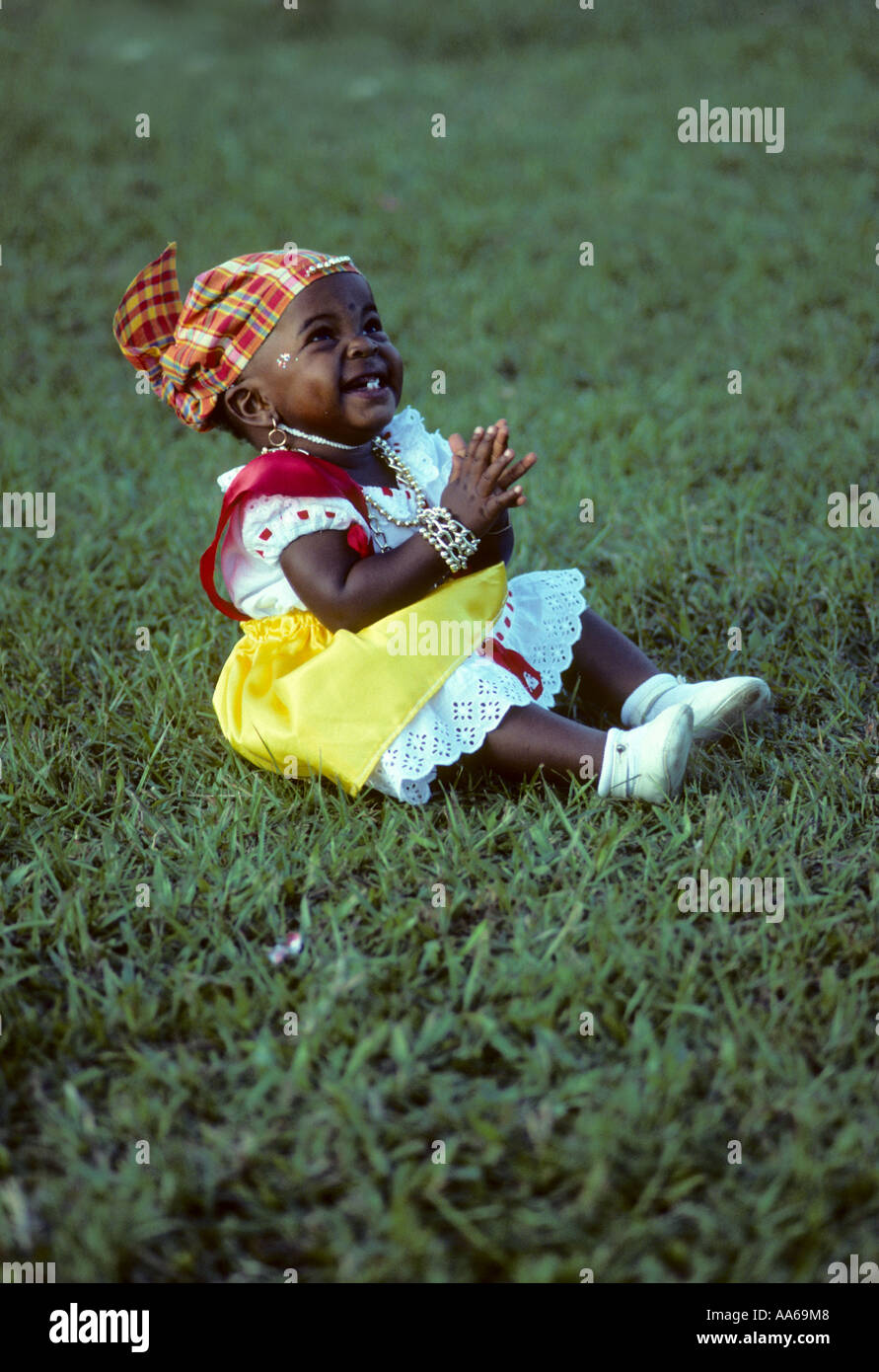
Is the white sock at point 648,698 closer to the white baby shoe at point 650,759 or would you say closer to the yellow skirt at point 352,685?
the white baby shoe at point 650,759

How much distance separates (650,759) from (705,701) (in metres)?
0.27

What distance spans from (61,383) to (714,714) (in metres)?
3.31

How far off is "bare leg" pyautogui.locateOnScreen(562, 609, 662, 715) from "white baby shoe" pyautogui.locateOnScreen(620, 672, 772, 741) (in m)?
0.03

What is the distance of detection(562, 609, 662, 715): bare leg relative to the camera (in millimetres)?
2514

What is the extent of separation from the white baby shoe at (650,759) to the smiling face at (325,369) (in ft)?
2.51

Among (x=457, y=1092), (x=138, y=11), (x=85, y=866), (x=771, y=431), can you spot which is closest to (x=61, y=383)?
(x=771, y=431)

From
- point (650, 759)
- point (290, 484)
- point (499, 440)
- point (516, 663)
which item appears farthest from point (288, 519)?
point (650, 759)

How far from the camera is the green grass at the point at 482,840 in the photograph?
59.8 inches

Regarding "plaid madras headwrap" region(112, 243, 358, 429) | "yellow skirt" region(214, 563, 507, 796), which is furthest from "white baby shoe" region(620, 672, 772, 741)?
"plaid madras headwrap" region(112, 243, 358, 429)

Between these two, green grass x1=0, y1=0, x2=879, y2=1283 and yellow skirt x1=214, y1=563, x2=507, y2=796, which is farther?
yellow skirt x1=214, y1=563, x2=507, y2=796

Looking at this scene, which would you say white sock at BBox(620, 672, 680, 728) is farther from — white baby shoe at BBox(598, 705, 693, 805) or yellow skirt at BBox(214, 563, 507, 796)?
yellow skirt at BBox(214, 563, 507, 796)

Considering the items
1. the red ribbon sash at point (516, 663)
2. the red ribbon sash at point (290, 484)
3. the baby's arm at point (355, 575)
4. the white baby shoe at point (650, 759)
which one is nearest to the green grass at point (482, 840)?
the white baby shoe at point (650, 759)

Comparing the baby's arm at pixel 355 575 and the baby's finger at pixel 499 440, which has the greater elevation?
the baby's finger at pixel 499 440

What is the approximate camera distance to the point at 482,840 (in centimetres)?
214
